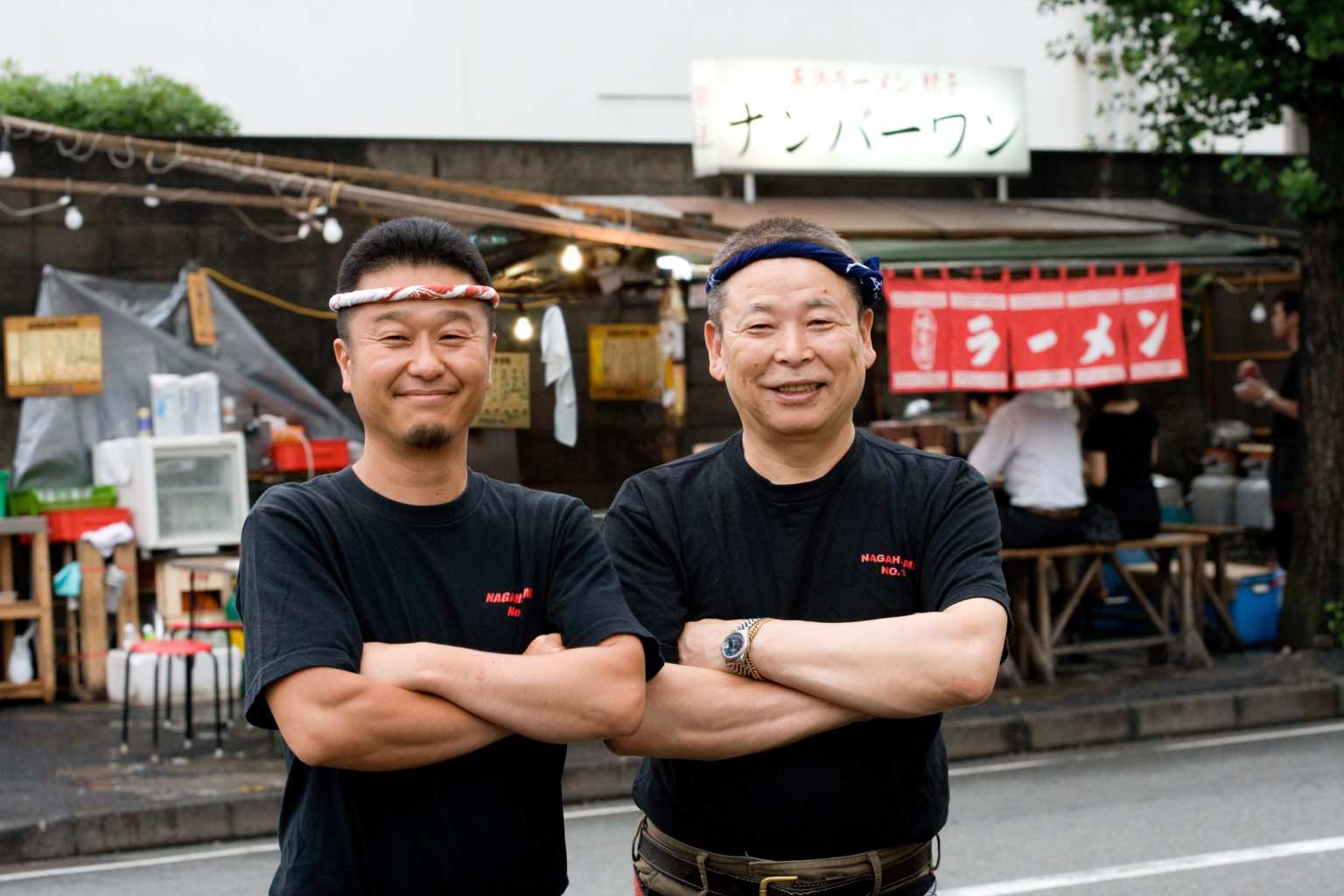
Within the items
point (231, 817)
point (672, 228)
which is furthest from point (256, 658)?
point (672, 228)

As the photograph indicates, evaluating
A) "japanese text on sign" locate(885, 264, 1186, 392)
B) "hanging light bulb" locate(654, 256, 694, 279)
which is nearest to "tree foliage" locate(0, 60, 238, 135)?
"hanging light bulb" locate(654, 256, 694, 279)

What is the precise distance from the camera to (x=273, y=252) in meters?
10.8

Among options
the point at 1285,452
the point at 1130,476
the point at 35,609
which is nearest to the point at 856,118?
the point at 1130,476

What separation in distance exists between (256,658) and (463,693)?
351mm

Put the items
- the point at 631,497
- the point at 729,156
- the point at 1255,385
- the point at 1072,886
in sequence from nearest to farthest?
the point at 631,497 → the point at 1072,886 → the point at 1255,385 → the point at 729,156

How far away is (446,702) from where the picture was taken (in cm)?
229

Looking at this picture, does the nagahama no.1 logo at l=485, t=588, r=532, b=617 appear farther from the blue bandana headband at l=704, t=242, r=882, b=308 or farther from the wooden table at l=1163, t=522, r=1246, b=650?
the wooden table at l=1163, t=522, r=1246, b=650

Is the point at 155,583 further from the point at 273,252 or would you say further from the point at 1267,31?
the point at 1267,31

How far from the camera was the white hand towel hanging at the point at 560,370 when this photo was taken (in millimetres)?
9766

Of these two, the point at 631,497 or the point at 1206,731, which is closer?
the point at 631,497

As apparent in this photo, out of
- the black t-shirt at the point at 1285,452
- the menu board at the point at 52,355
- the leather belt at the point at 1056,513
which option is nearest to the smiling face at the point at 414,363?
the leather belt at the point at 1056,513

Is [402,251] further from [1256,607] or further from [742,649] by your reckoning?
[1256,607]

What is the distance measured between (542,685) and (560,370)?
7.52m

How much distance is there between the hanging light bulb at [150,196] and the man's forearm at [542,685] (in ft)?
25.5
